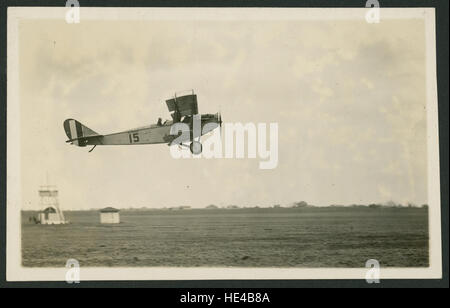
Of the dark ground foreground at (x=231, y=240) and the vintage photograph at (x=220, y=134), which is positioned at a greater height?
the vintage photograph at (x=220, y=134)

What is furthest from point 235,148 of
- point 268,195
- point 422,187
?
point 422,187

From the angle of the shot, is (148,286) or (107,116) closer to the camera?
(148,286)

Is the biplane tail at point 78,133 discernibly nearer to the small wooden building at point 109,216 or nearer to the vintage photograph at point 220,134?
the vintage photograph at point 220,134

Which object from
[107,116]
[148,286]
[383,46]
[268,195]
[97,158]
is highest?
[383,46]

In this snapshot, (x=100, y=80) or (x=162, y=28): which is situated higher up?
(x=162, y=28)

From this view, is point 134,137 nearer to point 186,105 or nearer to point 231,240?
point 186,105

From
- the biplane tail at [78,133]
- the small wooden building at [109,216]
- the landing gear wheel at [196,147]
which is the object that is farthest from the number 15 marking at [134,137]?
the small wooden building at [109,216]

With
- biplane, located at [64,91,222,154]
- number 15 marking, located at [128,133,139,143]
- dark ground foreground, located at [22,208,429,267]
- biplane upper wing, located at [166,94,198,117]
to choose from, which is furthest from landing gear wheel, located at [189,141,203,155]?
dark ground foreground, located at [22,208,429,267]
